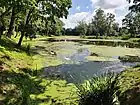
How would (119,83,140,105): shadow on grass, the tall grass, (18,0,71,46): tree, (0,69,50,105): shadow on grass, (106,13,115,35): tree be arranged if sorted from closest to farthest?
the tall grass → (119,83,140,105): shadow on grass → (0,69,50,105): shadow on grass → (18,0,71,46): tree → (106,13,115,35): tree

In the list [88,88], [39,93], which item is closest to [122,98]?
[88,88]

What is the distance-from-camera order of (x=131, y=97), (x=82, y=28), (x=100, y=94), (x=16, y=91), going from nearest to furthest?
1. (x=100, y=94)
2. (x=131, y=97)
3. (x=16, y=91)
4. (x=82, y=28)

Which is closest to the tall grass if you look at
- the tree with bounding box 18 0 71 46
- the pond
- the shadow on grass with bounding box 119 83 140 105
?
the shadow on grass with bounding box 119 83 140 105

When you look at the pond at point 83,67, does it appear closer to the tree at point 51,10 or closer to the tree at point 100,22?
the tree at point 51,10

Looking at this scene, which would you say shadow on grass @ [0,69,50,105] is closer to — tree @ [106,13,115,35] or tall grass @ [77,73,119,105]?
tall grass @ [77,73,119,105]

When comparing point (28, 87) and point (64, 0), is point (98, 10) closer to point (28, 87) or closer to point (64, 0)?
point (64, 0)

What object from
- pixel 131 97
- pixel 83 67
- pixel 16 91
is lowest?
pixel 83 67

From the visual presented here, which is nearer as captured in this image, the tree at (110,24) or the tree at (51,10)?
the tree at (51,10)

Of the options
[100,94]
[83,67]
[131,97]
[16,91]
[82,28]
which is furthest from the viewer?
[82,28]

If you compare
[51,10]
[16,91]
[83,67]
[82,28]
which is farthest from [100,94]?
[82,28]

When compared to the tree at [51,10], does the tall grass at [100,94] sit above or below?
below

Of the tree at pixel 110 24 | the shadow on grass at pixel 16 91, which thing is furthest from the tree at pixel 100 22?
the shadow on grass at pixel 16 91

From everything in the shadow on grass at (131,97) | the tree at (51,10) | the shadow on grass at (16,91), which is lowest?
the shadow on grass at (16,91)

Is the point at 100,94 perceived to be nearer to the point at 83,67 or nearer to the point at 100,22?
the point at 83,67
